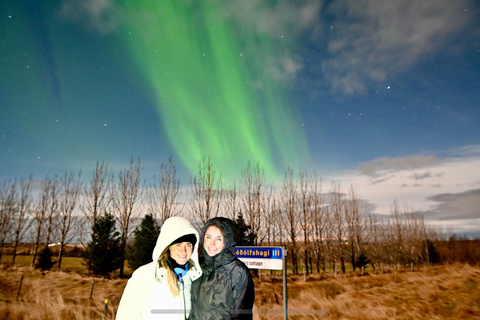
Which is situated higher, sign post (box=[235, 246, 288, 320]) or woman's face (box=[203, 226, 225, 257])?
woman's face (box=[203, 226, 225, 257])

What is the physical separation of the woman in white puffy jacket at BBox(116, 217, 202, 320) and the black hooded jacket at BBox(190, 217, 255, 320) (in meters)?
0.10

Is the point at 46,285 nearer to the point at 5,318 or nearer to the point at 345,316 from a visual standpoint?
the point at 5,318

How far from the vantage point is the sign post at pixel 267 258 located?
17.6ft

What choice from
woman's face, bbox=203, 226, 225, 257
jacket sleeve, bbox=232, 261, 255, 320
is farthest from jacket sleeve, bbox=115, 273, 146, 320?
jacket sleeve, bbox=232, 261, 255, 320

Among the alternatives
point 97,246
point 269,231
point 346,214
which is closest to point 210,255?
point 97,246

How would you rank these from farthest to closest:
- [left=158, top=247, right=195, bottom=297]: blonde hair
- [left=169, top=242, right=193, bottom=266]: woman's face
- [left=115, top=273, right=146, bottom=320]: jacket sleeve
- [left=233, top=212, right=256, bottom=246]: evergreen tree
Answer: [left=233, top=212, right=256, bottom=246]: evergreen tree, [left=169, top=242, right=193, bottom=266]: woman's face, [left=158, top=247, right=195, bottom=297]: blonde hair, [left=115, top=273, right=146, bottom=320]: jacket sleeve

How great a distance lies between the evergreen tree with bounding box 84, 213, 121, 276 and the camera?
20.4 meters

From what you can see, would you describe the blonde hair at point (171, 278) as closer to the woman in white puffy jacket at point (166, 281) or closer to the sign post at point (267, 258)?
the woman in white puffy jacket at point (166, 281)

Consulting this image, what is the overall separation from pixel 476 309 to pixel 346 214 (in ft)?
92.1

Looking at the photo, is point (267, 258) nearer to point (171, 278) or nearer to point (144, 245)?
point (171, 278)

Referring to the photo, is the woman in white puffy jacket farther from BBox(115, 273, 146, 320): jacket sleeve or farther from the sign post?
the sign post

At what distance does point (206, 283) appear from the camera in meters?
2.57

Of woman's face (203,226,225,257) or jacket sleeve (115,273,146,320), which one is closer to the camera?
jacket sleeve (115,273,146,320)

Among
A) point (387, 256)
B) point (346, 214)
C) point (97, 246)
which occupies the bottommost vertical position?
point (387, 256)
